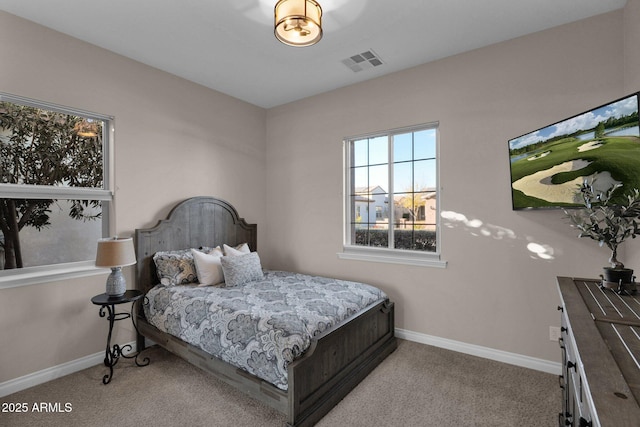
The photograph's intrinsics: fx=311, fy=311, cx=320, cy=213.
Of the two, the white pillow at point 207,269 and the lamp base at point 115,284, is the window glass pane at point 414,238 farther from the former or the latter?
the lamp base at point 115,284

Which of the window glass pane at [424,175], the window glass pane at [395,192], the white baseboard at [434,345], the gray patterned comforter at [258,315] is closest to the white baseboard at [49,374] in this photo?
the white baseboard at [434,345]

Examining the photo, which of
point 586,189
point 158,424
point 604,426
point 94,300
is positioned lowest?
point 158,424

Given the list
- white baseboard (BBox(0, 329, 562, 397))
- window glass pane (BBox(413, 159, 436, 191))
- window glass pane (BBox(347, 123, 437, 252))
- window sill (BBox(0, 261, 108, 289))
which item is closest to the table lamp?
window sill (BBox(0, 261, 108, 289))

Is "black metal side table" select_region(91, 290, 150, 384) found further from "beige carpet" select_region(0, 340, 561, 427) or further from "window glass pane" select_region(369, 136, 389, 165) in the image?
"window glass pane" select_region(369, 136, 389, 165)

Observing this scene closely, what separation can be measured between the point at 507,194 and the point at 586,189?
34.3 inches

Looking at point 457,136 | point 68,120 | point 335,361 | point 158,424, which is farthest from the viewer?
point 457,136

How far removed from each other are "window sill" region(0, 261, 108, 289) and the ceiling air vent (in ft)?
10.1

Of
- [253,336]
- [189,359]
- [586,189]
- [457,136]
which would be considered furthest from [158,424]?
[457,136]

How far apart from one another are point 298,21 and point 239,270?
7.23 ft

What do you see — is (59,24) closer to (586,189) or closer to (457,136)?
(457,136)

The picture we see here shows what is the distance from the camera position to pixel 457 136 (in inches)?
118

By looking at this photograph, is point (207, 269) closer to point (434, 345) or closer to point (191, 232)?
point (191, 232)

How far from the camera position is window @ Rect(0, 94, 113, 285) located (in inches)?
96.0

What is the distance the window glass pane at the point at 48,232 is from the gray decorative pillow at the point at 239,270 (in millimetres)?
1207
